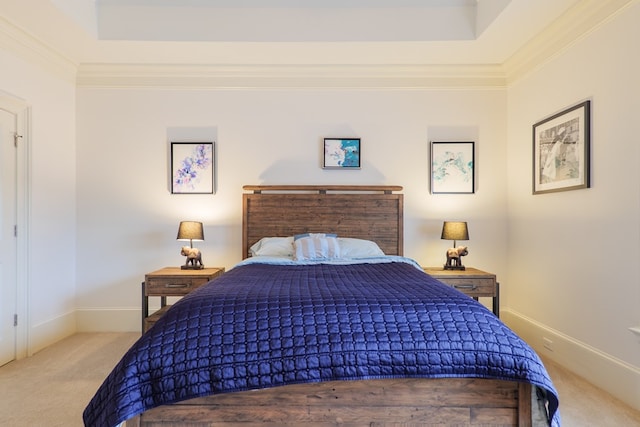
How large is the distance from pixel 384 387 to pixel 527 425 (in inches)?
23.7

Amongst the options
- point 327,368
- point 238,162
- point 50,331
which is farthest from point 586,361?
point 50,331

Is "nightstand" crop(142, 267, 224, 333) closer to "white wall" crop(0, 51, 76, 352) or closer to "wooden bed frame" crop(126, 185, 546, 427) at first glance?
"white wall" crop(0, 51, 76, 352)

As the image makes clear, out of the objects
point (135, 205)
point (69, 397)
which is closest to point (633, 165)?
point (69, 397)

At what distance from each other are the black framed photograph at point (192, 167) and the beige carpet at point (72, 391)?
60.7 inches

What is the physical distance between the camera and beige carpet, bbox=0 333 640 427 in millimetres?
2022

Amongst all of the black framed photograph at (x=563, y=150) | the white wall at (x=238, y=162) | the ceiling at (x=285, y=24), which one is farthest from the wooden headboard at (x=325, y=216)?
the ceiling at (x=285, y=24)

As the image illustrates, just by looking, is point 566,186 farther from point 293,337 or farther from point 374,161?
point 293,337

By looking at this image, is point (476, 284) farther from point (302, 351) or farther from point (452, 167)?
point (302, 351)

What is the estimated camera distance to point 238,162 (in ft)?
11.8

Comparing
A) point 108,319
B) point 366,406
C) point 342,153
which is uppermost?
point 342,153

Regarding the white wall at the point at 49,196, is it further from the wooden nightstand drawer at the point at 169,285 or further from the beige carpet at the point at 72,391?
the wooden nightstand drawer at the point at 169,285

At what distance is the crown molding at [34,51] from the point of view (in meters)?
2.78

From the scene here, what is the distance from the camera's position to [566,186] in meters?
2.73

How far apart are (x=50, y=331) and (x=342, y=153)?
314cm
